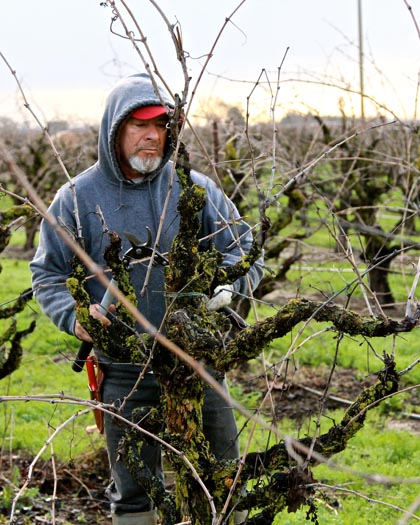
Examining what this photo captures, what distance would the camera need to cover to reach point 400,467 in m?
5.51

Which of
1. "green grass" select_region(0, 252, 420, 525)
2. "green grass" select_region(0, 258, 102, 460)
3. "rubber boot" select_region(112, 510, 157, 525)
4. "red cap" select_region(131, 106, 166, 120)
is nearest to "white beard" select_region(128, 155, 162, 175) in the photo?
"red cap" select_region(131, 106, 166, 120)

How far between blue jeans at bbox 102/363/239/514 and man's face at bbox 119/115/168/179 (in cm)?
89

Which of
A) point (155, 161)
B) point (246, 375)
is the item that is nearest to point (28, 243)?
point (246, 375)

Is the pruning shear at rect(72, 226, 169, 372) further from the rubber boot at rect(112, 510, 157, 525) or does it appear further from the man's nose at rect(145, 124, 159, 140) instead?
the rubber boot at rect(112, 510, 157, 525)

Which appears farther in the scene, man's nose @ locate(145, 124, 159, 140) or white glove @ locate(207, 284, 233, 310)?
man's nose @ locate(145, 124, 159, 140)

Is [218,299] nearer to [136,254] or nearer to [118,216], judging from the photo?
[136,254]

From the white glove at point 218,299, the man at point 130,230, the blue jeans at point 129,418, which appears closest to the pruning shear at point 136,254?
the white glove at point 218,299

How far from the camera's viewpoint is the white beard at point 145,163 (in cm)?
373

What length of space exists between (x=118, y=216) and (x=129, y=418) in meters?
0.89

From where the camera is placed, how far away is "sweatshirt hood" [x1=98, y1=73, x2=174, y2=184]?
3.71 metres

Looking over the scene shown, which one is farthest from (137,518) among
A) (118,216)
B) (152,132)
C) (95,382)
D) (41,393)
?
(41,393)

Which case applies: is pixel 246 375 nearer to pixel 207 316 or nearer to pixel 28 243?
pixel 207 316

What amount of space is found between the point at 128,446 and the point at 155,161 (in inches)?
55.2

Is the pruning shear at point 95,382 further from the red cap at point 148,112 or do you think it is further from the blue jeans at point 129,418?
the red cap at point 148,112
